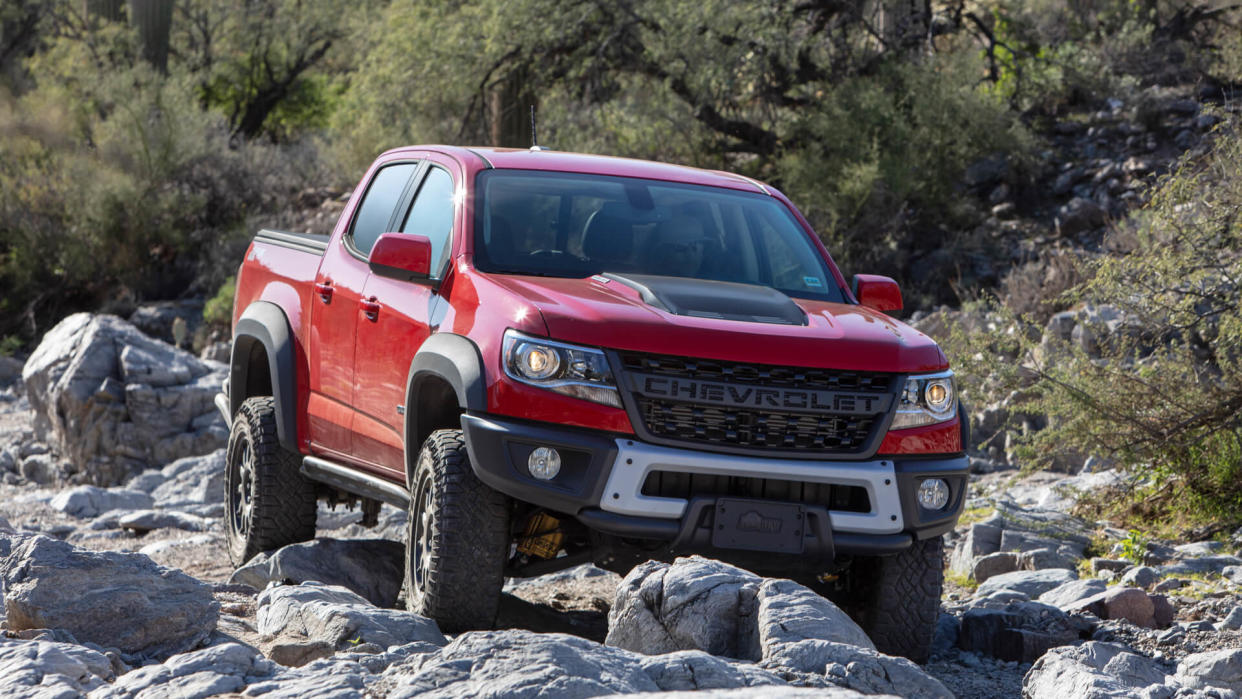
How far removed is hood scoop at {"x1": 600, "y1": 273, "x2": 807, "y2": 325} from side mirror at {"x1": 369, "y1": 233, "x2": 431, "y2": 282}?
71 centimetres

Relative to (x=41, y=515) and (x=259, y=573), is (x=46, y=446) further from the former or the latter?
(x=259, y=573)

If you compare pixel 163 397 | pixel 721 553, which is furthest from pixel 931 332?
pixel 721 553

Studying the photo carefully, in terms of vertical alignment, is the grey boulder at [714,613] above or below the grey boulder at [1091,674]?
above

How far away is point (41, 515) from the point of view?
10594 mm

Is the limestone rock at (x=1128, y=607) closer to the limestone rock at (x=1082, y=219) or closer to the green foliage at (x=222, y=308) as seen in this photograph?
the limestone rock at (x=1082, y=219)

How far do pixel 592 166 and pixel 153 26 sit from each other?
810 inches

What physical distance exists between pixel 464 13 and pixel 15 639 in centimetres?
1385

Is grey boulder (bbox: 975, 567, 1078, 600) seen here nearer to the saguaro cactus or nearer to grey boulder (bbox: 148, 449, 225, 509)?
grey boulder (bbox: 148, 449, 225, 509)

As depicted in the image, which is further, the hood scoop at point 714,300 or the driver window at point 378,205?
the driver window at point 378,205

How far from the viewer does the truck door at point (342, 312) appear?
6250 millimetres

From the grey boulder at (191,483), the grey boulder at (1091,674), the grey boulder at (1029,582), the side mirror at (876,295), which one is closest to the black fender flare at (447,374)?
the side mirror at (876,295)

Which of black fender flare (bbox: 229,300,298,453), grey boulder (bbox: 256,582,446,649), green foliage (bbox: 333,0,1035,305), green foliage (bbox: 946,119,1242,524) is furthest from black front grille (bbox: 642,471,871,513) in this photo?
green foliage (bbox: 333,0,1035,305)

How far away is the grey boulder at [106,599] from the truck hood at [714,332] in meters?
1.51

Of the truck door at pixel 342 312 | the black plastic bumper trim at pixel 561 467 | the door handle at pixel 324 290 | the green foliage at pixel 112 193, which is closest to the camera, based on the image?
the black plastic bumper trim at pixel 561 467
